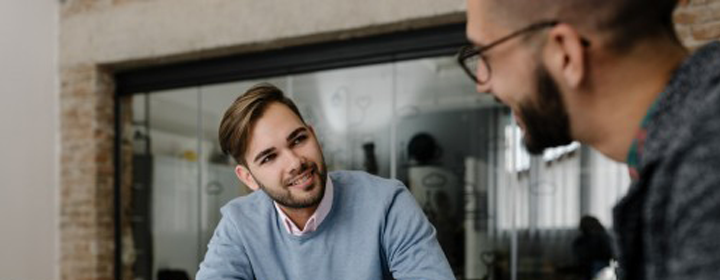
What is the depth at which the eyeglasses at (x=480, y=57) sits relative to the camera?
2.11 ft

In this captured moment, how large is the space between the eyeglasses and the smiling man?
→ 62 cm

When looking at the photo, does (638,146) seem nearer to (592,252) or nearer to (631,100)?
(631,100)

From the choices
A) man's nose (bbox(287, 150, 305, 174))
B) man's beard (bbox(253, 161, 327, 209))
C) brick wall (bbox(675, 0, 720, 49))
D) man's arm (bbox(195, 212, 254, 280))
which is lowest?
man's arm (bbox(195, 212, 254, 280))

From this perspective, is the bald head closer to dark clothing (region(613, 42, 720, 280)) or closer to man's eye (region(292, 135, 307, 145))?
dark clothing (region(613, 42, 720, 280))

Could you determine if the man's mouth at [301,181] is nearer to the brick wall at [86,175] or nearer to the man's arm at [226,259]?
the man's arm at [226,259]

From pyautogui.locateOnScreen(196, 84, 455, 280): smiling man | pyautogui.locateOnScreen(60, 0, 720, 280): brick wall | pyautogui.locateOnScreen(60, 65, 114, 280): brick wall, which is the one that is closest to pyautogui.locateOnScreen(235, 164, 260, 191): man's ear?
pyautogui.locateOnScreen(196, 84, 455, 280): smiling man

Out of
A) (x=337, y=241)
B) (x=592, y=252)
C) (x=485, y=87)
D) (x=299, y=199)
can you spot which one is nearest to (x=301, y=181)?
(x=299, y=199)

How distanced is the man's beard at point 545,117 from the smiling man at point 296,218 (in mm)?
682

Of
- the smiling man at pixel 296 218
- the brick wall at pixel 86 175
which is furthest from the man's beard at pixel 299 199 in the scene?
the brick wall at pixel 86 175

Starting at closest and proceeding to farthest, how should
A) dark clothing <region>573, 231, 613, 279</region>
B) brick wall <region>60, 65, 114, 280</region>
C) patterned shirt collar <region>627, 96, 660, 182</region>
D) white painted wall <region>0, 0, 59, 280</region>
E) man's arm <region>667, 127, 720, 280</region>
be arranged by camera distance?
man's arm <region>667, 127, 720, 280</region>, patterned shirt collar <region>627, 96, 660, 182</region>, dark clothing <region>573, 231, 613, 279</region>, white painted wall <region>0, 0, 59, 280</region>, brick wall <region>60, 65, 114, 280</region>

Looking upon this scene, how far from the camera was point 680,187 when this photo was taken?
1.66 feet

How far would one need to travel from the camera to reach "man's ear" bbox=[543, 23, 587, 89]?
2.02ft

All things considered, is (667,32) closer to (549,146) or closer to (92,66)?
(549,146)

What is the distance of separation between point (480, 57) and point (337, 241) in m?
0.83
